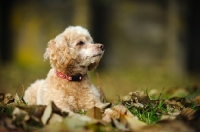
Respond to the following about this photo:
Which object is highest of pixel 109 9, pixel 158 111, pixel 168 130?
pixel 109 9

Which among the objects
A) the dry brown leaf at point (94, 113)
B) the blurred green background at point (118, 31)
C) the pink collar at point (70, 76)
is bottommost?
the dry brown leaf at point (94, 113)

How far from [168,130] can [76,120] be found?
0.64 meters

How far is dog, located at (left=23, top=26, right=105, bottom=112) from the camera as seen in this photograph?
13.4 ft

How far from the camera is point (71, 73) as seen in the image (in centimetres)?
434

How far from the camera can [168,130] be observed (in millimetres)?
2727

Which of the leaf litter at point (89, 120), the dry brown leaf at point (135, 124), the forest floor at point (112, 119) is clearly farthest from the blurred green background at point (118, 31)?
the dry brown leaf at point (135, 124)

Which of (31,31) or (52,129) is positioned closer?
(52,129)

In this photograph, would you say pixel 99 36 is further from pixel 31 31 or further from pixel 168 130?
pixel 168 130

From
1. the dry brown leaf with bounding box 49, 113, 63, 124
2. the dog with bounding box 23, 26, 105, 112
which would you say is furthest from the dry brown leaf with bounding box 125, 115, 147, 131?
the dog with bounding box 23, 26, 105, 112

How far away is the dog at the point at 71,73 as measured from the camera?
4086mm

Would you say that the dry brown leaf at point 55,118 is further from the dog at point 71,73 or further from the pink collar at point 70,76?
the pink collar at point 70,76

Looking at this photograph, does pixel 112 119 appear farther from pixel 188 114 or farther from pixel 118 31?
pixel 118 31

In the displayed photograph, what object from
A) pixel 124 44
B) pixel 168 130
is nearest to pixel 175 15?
pixel 124 44

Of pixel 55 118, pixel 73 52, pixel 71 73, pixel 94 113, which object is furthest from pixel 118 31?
pixel 55 118
